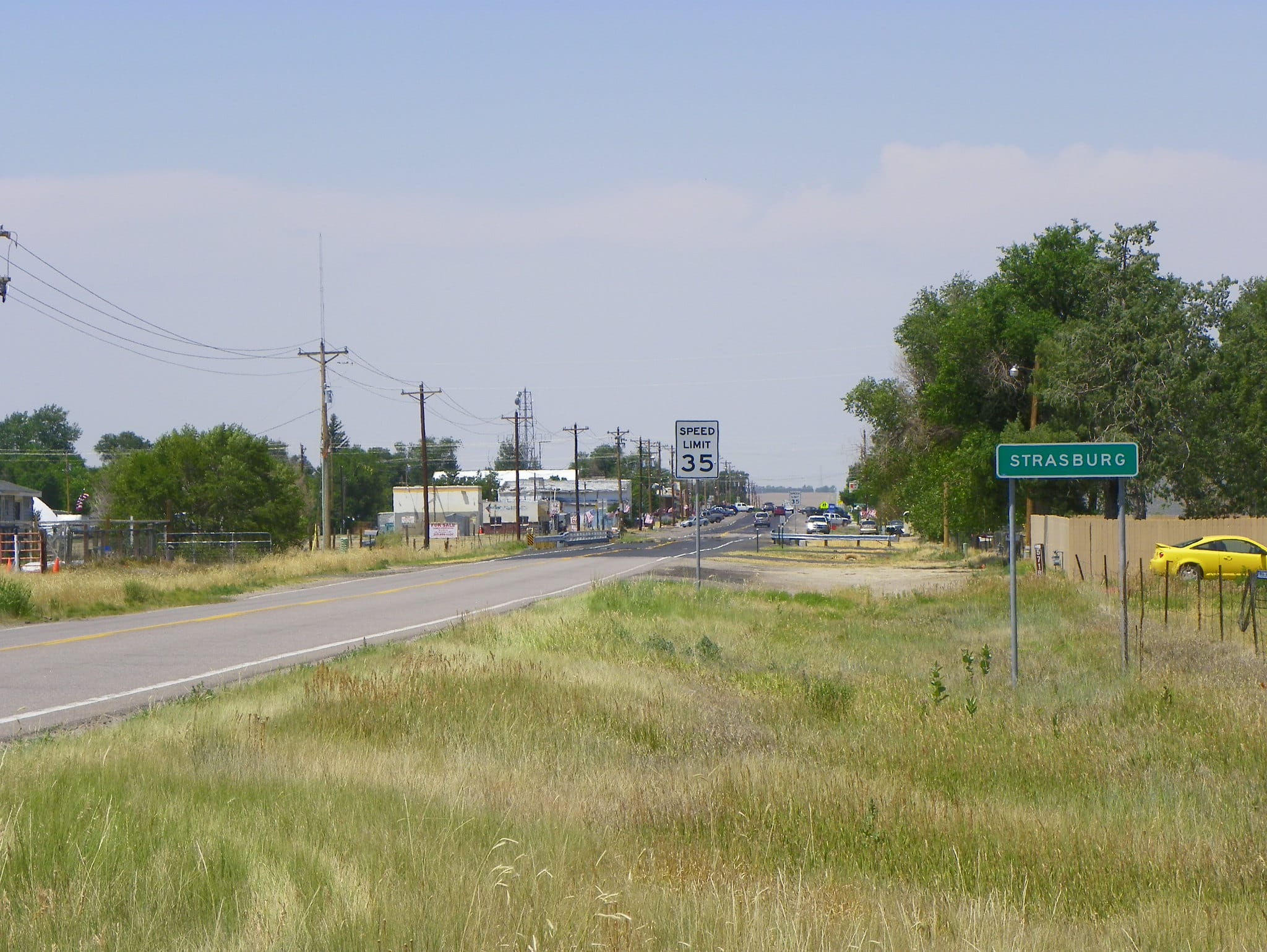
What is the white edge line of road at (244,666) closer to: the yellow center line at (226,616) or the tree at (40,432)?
the yellow center line at (226,616)

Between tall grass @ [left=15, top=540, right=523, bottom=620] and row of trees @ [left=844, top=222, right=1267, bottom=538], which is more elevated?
row of trees @ [left=844, top=222, right=1267, bottom=538]

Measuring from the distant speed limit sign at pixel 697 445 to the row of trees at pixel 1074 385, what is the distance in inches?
913

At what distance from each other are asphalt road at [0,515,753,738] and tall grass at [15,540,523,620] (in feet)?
3.83

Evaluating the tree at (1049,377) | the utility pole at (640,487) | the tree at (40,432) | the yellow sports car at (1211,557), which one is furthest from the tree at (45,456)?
the yellow sports car at (1211,557)

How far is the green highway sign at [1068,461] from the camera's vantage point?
13.1 m

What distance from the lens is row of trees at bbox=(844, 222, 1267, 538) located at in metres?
43.6

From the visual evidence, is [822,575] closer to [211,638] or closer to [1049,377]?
[1049,377]

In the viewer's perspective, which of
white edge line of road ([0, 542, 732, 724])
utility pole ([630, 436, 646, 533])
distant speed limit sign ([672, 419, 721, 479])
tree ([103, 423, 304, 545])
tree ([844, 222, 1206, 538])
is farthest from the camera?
utility pole ([630, 436, 646, 533])

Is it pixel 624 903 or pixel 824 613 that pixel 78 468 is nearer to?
pixel 824 613

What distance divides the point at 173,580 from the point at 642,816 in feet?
102

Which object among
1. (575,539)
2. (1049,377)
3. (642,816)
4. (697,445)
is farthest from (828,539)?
(642,816)

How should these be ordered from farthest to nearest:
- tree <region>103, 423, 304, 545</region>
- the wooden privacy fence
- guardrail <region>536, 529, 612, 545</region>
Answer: guardrail <region>536, 529, 612, 545</region> < tree <region>103, 423, 304, 545</region> < the wooden privacy fence

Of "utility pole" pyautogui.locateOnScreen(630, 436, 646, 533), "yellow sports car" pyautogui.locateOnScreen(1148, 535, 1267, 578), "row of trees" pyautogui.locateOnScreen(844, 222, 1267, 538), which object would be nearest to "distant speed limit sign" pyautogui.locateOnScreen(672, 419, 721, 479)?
"yellow sports car" pyautogui.locateOnScreen(1148, 535, 1267, 578)

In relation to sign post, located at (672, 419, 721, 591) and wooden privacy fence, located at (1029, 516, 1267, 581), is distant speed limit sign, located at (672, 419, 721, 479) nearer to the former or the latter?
sign post, located at (672, 419, 721, 591)
